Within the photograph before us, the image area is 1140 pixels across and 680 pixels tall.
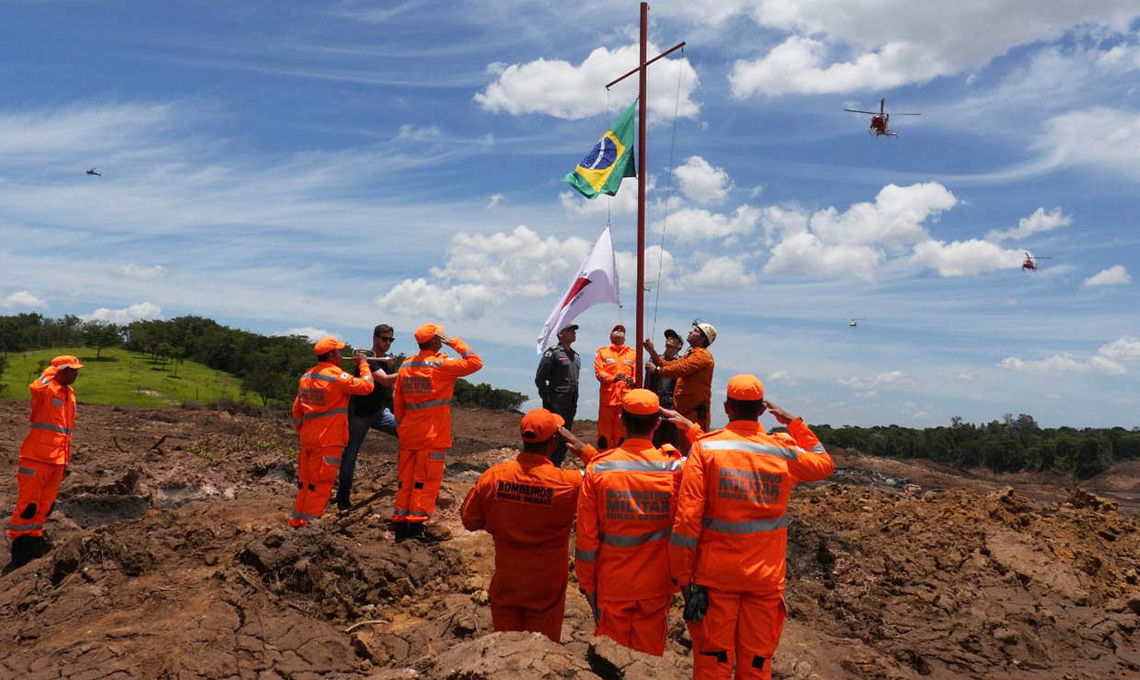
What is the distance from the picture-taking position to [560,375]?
1007 centimetres

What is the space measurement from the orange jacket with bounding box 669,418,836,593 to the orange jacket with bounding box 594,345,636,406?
5.33m

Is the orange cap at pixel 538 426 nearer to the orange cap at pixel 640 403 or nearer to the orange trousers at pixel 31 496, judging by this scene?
the orange cap at pixel 640 403

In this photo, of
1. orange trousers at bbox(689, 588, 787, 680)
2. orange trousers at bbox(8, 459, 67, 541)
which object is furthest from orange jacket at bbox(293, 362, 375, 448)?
orange trousers at bbox(689, 588, 787, 680)

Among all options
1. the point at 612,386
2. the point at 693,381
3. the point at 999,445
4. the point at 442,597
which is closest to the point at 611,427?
the point at 612,386

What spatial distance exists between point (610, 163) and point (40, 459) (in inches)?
289

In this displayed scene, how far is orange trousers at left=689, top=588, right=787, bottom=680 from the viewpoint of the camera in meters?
4.59

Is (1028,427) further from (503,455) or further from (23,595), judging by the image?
(23,595)

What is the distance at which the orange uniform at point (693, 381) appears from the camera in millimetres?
8516

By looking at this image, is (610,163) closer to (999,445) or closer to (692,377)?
(692,377)

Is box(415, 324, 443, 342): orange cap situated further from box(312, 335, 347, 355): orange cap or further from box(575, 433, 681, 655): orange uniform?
box(575, 433, 681, 655): orange uniform

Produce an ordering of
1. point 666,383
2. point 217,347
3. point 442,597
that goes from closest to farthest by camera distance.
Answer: point 442,597 → point 666,383 → point 217,347

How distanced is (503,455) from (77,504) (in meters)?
8.25

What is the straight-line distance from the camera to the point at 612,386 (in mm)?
10086

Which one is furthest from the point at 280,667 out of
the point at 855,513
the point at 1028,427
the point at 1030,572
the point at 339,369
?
the point at 1028,427
